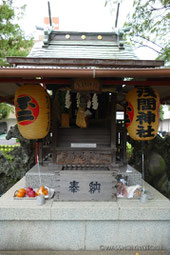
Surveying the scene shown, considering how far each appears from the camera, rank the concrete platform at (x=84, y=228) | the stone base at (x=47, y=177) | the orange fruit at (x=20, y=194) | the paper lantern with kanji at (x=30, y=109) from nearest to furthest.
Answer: the concrete platform at (x=84, y=228), the paper lantern with kanji at (x=30, y=109), the orange fruit at (x=20, y=194), the stone base at (x=47, y=177)

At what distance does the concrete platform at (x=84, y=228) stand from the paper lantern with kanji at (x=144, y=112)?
1735mm

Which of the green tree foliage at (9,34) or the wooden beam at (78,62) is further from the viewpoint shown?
the green tree foliage at (9,34)

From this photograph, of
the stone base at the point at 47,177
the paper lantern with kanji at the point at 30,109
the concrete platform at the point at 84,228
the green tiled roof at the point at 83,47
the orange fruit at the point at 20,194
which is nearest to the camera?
the concrete platform at the point at 84,228

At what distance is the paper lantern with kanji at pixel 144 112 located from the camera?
158 inches

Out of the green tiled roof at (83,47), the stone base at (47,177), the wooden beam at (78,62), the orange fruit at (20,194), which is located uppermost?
the green tiled roof at (83,47)

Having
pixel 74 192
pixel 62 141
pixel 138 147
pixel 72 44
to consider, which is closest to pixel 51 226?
pixel 74 192

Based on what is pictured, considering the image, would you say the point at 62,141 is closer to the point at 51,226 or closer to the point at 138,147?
the point at 51,226

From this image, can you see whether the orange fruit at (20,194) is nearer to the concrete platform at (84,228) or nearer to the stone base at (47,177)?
the concrete platform at (84,228)

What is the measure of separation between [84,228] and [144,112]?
9.88 ft

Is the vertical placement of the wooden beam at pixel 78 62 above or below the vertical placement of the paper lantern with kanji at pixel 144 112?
above

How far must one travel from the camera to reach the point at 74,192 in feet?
12.8

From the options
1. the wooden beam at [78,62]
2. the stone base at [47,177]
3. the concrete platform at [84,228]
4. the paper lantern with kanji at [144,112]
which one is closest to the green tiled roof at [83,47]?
the wooden beam at [78,62]

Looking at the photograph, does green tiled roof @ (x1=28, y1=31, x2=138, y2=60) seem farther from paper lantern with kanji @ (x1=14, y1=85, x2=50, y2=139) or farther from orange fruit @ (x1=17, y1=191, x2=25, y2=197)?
orange fruit @ (x1=17, y1=191, x2=25, y2=197)

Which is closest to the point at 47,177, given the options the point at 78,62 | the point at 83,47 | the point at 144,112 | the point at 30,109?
the point at 30,109
